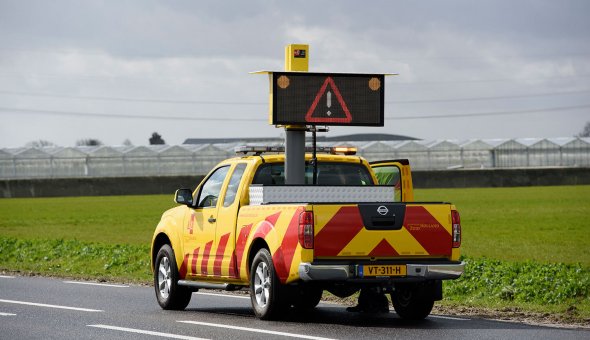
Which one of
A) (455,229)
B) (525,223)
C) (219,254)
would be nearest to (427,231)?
(455,229)

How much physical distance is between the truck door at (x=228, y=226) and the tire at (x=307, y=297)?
87 cm

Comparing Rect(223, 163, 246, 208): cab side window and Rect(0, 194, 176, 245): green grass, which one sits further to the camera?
Rect(0, 194, 176, 245): green grass

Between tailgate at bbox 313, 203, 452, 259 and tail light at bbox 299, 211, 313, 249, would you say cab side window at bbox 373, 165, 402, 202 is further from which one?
tail light at bbox 299, 211, 313, 249

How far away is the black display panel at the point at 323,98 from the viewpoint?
1605 cm

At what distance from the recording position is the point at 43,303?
55.9ft

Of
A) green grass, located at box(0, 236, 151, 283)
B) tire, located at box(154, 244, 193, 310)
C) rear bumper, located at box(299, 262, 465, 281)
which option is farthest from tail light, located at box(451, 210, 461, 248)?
green grass, located at box(0, 236, 151, 283)

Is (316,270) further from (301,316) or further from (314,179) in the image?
(314,179)

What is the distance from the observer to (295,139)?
16.3 m

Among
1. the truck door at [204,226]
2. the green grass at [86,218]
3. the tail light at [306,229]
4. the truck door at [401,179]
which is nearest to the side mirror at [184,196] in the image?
the truck door at [204,226]

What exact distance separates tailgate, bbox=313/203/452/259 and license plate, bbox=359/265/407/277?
0.12 m

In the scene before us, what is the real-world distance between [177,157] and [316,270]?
249 ft

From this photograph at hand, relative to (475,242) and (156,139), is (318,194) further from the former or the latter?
(156,139)

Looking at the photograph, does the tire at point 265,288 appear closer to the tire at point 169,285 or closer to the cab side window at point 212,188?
the cab side window at point 212,188

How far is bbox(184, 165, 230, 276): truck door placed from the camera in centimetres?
1569
